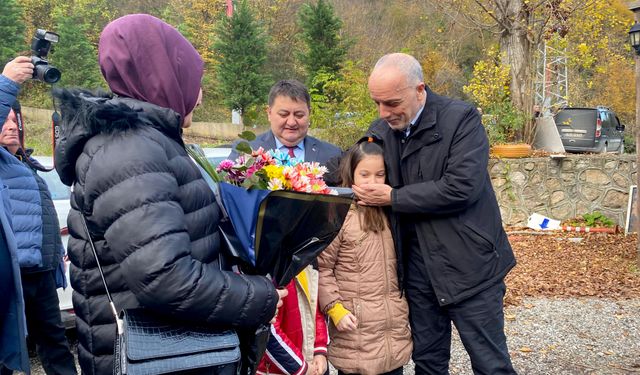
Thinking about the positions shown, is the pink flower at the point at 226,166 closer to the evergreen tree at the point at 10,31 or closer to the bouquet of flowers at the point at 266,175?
the bouquet of flowers at the point at 266,175

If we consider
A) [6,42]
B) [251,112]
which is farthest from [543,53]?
[6,42]

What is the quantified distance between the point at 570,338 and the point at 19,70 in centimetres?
491

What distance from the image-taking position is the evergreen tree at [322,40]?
21.8 meters

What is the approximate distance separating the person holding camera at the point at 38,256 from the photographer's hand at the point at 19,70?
12.9 inches

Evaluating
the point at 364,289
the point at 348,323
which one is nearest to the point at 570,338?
the point at 364,289

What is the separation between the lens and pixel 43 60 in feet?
13.1

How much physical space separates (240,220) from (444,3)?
1203cm

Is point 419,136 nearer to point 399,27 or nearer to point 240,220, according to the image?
point 240,220

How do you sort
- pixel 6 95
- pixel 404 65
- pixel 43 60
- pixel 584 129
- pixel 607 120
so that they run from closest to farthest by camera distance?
1. pixel 404 65
2. pixel 6 95
3. pixel 43 60
4. pixel 584 129
5. pixel 607 120

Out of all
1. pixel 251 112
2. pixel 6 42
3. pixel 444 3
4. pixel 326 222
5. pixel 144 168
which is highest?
pixel 6 42

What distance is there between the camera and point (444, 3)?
1287 cm

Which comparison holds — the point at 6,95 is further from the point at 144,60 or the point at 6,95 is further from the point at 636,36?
the point at 636,36

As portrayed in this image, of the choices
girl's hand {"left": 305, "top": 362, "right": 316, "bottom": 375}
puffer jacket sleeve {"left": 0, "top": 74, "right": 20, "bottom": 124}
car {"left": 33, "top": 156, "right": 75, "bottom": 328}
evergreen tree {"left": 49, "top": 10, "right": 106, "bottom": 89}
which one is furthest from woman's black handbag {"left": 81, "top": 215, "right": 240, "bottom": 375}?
evergreen tree {"left": 49, "top": 10, "right": 106, "bottom": 89}

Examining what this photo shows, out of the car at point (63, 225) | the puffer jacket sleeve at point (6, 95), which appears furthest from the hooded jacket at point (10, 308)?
the car at point (63, 225)
